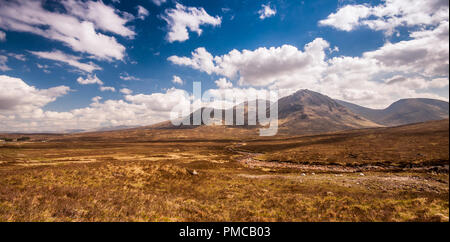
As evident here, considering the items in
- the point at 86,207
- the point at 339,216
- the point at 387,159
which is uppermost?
the point at 86,207

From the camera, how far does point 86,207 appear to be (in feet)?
32.3

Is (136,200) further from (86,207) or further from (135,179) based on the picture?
(135,179)

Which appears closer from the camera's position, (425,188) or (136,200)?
(136,200)

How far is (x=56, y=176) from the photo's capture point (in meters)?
20.0

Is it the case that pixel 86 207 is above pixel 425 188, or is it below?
above
